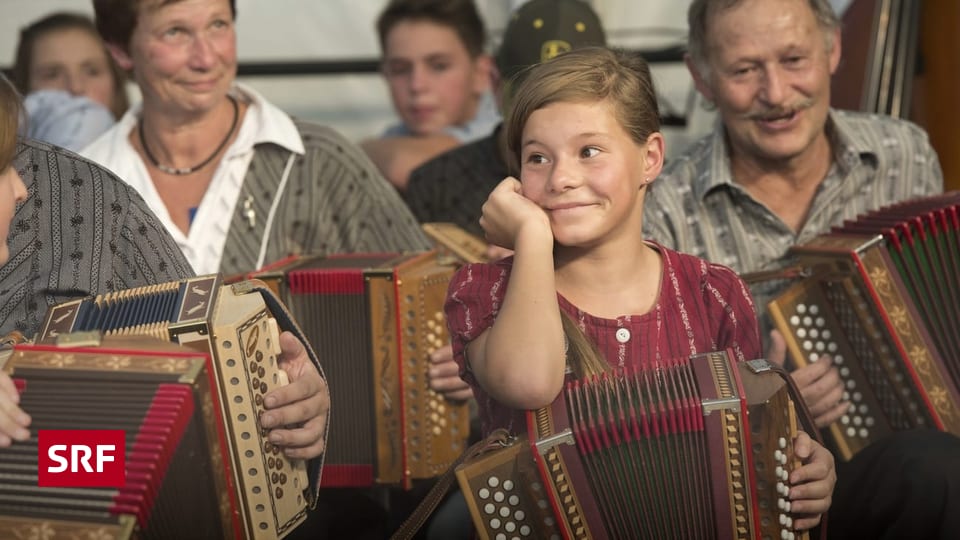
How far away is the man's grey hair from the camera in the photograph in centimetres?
322

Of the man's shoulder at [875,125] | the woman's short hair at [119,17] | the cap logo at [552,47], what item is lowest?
the man's shoulder at [875,125]

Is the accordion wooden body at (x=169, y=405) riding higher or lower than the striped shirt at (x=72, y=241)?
lower

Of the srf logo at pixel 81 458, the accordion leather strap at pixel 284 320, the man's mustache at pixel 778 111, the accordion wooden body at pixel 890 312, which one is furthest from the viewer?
the man's mustache at pixel 778 111

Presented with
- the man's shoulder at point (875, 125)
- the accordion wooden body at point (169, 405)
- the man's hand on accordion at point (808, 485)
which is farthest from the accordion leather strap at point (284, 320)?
the man's shoulder at point (875, 125)

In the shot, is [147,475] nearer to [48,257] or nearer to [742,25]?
[48,257]

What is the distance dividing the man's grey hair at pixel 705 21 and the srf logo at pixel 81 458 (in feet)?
6.22

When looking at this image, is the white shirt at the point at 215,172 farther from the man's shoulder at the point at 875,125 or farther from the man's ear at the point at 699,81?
the man's shoulder at the point at 875,125

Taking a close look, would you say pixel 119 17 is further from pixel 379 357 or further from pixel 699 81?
pixel 699 81

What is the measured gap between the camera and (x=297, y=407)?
7.64ft

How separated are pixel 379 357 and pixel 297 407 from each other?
2.29 ft

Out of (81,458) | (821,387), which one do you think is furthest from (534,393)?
(821,387)

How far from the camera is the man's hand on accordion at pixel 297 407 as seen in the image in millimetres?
2270

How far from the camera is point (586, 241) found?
2264 millimetres

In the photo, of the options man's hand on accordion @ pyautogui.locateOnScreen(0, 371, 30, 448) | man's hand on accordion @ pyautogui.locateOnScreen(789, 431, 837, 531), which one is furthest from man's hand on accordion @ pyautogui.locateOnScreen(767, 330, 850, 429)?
man's hand on accordion @ pyautogui.locateOnScreen(0, 371, 30, 448)
